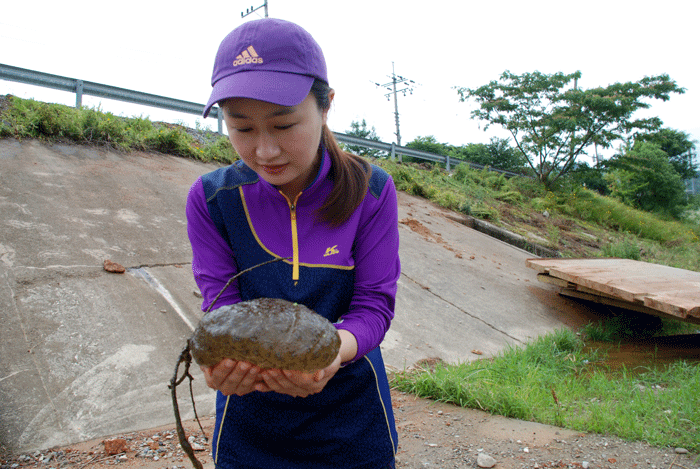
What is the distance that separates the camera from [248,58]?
125 cm

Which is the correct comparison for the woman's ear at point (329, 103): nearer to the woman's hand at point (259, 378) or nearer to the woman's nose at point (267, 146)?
the woman's nose at point (267, 146)

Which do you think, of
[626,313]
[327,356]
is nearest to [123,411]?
[327,356]

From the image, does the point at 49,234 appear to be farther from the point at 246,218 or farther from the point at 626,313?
the point at 626,313

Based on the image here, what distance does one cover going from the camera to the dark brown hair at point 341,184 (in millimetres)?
1425

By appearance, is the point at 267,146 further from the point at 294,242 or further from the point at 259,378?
the point at 259,378

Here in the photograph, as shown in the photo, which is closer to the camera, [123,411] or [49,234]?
[123,411]

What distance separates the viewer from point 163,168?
6184 millimetres

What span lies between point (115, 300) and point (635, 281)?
5.71m

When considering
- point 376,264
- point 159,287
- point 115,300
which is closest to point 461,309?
point 159,287

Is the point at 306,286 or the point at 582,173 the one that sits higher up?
the point at 582,173

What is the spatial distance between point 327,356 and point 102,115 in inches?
258

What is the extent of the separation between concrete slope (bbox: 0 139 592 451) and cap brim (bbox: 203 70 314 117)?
228 centimetres

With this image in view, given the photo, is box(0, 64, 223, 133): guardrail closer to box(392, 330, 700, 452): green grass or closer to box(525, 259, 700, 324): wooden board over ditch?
box(525, 259, 700, 324): wooden board over ditch

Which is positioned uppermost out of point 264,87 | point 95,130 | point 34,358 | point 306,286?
point 95,130
